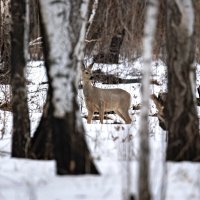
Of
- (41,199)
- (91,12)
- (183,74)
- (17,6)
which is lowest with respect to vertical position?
(41,199)

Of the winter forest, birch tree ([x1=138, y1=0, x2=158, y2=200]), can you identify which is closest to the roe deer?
→ the winter forest

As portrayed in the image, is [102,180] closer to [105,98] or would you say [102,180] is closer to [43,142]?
[43,142]

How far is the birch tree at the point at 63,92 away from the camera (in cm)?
684

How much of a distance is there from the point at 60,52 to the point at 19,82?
1600mm

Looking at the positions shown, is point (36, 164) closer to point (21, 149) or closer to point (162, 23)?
point (21, 149)

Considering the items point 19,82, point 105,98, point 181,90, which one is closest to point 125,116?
point 105,98

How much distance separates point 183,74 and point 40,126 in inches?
82.6

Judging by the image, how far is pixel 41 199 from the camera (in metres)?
6.12

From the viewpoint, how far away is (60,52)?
22.9 ft

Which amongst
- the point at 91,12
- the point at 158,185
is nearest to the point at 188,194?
the point at 158,185

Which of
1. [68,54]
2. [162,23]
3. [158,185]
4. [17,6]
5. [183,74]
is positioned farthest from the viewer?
[162,23]

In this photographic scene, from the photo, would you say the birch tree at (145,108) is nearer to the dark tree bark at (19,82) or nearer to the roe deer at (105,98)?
the dark tree bark at (19,82)

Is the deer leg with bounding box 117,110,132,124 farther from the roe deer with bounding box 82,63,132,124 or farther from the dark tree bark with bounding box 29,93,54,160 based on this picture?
the dark tree bark with bounding box 29,93,54,160

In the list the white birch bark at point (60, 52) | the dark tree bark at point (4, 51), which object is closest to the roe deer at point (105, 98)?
the dark tree bark at point (4, 51)
